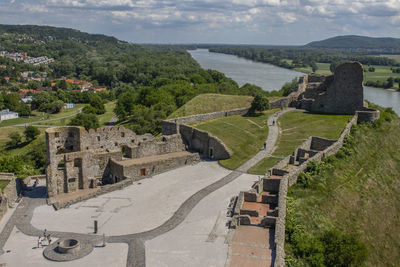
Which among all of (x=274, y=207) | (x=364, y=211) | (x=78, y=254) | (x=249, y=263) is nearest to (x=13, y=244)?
(x=78, y=254)

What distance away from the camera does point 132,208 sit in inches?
1131

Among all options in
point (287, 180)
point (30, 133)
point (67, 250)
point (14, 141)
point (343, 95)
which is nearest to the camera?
→ point (67, 250)

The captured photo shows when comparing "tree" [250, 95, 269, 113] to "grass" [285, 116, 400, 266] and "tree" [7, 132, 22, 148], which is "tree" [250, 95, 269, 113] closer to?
"grass" [285, 116, 400, 266]

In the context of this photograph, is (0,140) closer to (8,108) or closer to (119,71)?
(8,108)

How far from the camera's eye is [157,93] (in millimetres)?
80312

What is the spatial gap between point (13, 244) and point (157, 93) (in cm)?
5850

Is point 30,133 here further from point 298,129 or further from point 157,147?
point 298,129

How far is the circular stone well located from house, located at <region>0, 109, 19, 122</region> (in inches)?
3066

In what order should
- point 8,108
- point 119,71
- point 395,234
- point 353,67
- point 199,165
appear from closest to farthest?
point 395,234, point 199,165, point 353,67, point 8,108, point 119,71

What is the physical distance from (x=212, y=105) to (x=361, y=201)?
33331 mm

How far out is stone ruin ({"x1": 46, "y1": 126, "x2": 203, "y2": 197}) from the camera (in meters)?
32.0

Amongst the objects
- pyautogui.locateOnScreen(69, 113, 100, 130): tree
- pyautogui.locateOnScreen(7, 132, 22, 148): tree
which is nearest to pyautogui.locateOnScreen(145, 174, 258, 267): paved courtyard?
pyautogui.locateOnScreen(69, 113, 100, 130): tree

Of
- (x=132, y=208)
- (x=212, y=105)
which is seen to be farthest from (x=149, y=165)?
(x=212, y=105)

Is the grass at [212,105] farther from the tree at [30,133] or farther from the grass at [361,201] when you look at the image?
the tree at [30,133]
